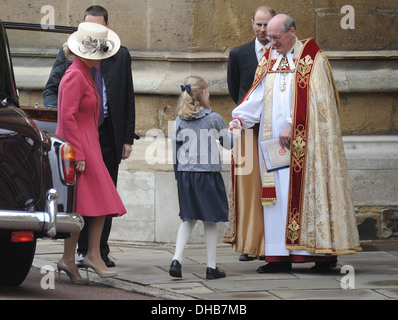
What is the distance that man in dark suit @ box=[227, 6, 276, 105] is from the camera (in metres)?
9.31

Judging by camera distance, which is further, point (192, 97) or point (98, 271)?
point (192, 97)

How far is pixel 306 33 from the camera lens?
35.2 feet

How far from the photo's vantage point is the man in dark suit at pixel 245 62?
9.31m

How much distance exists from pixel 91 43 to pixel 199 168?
125 cm

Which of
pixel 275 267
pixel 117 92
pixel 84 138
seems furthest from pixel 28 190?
pixel 275 267

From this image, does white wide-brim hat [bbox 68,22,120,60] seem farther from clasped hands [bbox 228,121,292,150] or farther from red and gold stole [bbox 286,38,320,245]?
red and gold stole [bbox 286,38,320,245]

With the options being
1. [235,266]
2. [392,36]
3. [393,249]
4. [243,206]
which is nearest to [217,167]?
[243,206]

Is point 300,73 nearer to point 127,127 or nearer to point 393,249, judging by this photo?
point 127,127

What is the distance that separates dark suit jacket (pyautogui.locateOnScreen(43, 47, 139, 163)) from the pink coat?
34.5 inches

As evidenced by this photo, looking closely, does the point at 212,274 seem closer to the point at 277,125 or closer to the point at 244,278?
the point at 244,278

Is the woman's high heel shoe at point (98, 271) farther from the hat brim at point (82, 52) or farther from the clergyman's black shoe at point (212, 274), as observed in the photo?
the hat brim at point (82, 52)

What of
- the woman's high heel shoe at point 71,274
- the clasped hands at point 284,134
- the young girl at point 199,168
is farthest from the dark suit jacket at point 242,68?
the woman's high heel shoe at point 71,274

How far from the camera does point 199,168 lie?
317 inches

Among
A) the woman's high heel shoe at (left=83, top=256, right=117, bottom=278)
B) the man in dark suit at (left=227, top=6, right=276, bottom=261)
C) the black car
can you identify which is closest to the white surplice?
the man in dark suit at (left=227, top=6, right=276, bottom=261)
